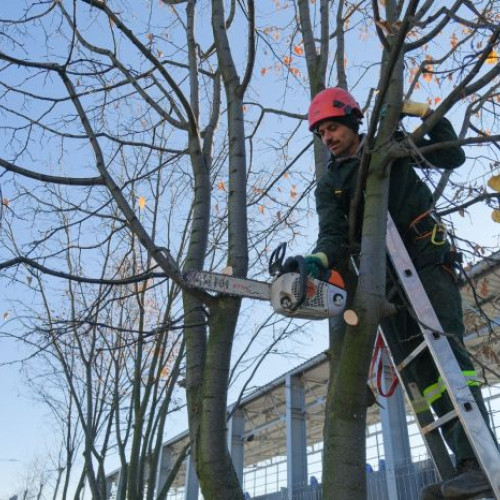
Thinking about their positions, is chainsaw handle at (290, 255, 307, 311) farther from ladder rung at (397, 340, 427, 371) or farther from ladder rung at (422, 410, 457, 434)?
ladder rung at (422, 410, 457, 434)

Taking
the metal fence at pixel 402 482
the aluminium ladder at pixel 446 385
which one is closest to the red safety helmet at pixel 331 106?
the aluminium ladder at pixel 446 385

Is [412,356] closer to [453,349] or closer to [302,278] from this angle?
[453,349]

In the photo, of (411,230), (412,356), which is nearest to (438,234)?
(411,230)

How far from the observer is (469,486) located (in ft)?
6.52

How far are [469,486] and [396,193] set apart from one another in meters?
1.37

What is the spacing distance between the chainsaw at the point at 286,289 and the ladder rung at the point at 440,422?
0.62 meters

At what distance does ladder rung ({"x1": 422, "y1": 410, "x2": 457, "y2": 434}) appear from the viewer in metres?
2.21

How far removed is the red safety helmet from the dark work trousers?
1.02 m

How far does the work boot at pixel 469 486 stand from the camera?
198cm

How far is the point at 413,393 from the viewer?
8.72 ft

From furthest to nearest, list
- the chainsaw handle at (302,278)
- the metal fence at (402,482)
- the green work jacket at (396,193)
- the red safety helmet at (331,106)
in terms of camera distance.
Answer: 1. the metal fence at (402,482)
2. the red safety helmet at (331,106)
3. the green work jacket at (396,193)
4. the chainsaw handle at (302,278)

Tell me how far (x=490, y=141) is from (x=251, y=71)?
1816mm

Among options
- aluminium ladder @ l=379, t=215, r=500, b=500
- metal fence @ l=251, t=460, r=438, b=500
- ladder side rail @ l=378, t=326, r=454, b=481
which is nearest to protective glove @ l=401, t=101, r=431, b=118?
aluminium ladder @ l=379, t=215, r=500, b=500

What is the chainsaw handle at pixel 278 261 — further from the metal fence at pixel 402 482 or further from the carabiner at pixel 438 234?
the metal fence at pixel 402 482
